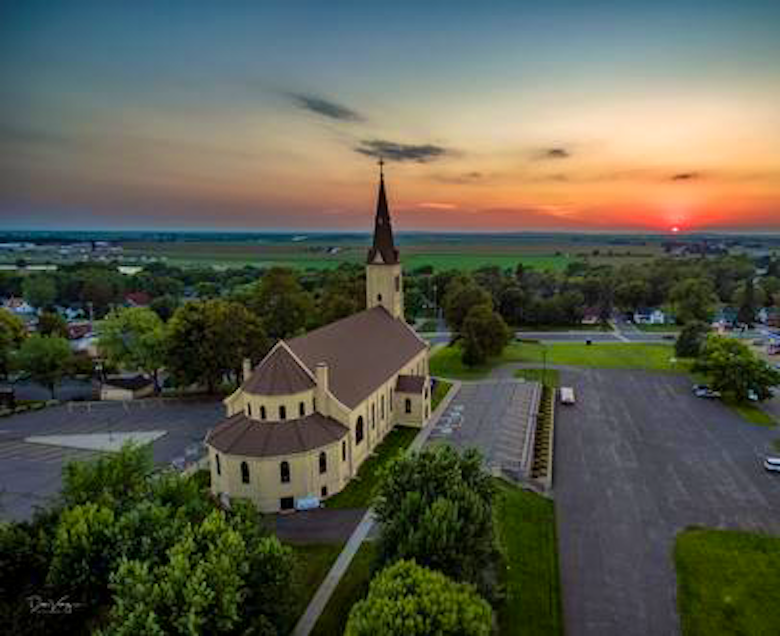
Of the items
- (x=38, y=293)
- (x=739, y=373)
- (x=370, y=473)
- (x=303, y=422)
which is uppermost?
(x=38, y=293)

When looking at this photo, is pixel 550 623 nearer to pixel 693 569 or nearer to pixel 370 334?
pixel 693 569

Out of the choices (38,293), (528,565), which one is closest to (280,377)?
(528,565)

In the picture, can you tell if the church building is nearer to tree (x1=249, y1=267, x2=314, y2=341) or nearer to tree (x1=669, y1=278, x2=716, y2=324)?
tree (x1=249, y1=267, x2=314, y2=341)

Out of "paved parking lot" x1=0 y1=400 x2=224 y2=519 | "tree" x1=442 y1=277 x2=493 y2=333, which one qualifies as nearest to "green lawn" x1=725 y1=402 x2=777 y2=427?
"tree" x1=442 y1=277 x2=493 y2=333

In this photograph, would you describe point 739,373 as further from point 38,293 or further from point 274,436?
point 38,293

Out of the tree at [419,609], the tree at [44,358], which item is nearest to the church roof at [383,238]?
the tree at [44,358]

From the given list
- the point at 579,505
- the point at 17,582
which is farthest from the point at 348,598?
the point at 579,505

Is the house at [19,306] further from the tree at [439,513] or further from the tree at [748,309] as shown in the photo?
the tree at [748,309]

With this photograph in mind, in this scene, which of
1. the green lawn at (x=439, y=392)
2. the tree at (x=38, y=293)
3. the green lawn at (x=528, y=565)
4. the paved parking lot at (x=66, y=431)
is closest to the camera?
the green lawn at (x=528, y=565)
